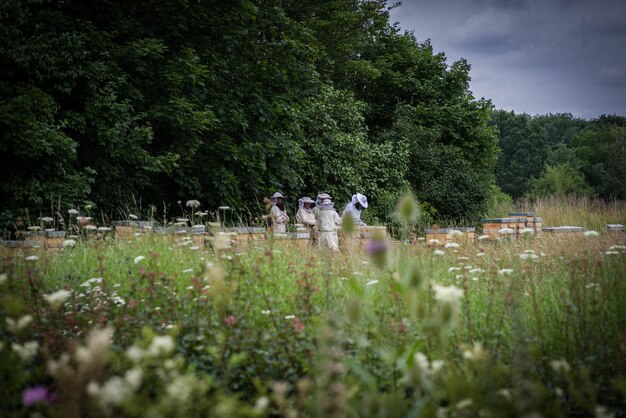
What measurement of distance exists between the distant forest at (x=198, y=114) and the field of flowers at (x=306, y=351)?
6014 millimetres

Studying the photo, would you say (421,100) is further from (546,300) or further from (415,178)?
(546,300)

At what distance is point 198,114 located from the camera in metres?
11.9

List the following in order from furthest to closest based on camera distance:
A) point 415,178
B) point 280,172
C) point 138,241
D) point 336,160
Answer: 1. point 415,178
2. point 336,160
3. point 280,172
4. point 138,241

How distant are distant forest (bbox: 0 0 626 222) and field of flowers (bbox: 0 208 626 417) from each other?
6.01m

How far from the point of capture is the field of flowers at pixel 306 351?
208 cm

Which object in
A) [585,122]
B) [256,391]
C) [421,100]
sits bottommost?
[256,391]

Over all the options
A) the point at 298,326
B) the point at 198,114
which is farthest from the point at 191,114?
the point at 298,326

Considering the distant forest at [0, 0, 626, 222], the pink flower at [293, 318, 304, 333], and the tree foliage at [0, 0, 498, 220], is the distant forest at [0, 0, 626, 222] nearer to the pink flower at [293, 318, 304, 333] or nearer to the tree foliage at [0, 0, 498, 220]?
the tree foliage at [0, 0, 498, 220]

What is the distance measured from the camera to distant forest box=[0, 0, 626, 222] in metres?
10.3

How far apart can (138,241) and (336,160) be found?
36.0 feet

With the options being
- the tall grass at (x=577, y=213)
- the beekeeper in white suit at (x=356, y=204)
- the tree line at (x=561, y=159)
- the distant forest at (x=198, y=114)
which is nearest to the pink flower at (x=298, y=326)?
the distant forest at (x=198, y=114)

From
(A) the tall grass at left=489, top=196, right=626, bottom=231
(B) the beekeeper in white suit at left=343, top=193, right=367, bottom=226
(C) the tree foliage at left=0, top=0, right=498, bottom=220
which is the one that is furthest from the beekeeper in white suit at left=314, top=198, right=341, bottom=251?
(A) the tall grass at left=489, top=196, right=626, bottom=231

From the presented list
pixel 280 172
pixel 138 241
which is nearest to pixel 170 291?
pixel 138 241

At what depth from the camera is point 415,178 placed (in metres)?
21.2
